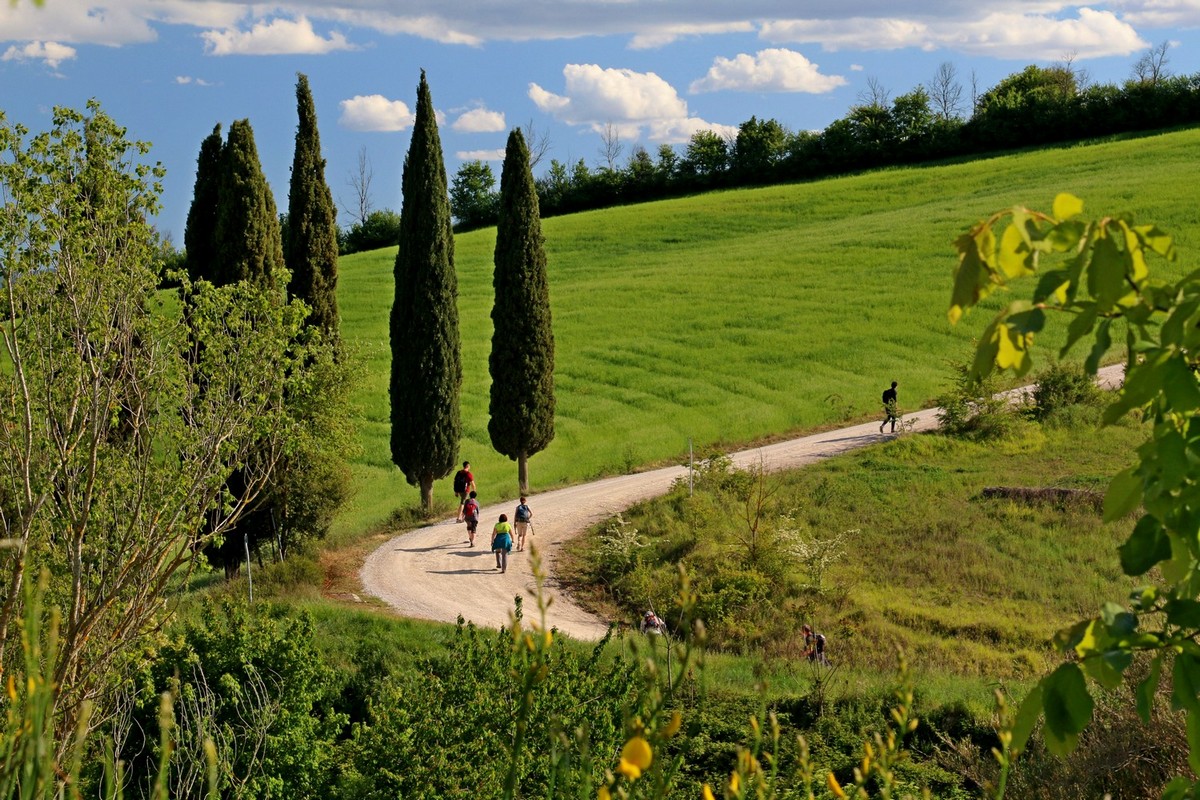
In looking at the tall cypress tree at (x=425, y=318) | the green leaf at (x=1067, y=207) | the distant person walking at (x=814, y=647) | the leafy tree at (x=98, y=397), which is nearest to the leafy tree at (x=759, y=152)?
the tall cypress tree at (x=425, y=318)

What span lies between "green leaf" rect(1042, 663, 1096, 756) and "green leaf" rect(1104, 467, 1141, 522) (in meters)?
0.36

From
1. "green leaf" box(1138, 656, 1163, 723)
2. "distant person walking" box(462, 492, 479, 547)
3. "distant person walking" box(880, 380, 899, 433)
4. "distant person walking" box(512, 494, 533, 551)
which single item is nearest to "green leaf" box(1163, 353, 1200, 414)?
"green leaf" box(1138, 656, 1163, 723)

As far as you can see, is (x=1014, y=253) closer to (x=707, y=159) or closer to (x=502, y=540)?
(x=502, y=540)

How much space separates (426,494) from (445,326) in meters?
4.24

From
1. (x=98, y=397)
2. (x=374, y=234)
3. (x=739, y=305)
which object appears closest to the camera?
(x=98, y=397)

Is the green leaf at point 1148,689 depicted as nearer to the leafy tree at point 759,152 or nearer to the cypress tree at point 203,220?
the cypress tree at point 203,220

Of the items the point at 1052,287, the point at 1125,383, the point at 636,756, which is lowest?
the point at 636,756

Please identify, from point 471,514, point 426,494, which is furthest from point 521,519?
point 426,494

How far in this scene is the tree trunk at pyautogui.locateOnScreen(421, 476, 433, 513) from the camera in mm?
27844

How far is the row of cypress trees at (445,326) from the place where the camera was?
89.4 ft

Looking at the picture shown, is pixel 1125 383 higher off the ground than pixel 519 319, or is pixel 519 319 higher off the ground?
pixel 1125 383

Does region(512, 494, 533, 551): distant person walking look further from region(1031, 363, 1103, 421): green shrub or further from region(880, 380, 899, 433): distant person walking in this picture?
region(1031, 363, 1103, 421): green shrub

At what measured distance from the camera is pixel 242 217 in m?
22.6

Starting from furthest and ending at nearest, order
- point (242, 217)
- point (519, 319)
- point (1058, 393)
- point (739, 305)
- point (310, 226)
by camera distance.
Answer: point (739, 305) → point (1058, 393) → point (519, 319) → point (310, 226) → point (242, 217)
